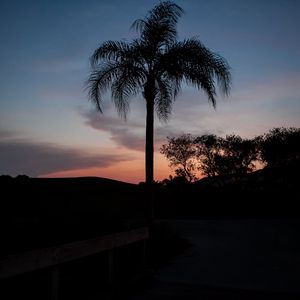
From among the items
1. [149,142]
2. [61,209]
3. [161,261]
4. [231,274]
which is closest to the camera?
[231,274]

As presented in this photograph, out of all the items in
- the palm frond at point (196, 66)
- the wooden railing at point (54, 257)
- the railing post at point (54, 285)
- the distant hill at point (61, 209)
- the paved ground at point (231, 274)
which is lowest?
the paved ground at point (231, 274)

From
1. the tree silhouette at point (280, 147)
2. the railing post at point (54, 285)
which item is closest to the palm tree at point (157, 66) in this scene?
the railing post at point (54, 285)

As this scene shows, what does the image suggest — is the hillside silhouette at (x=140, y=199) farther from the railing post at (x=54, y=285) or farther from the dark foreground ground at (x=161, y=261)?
the railing post at (x=54, y=285)

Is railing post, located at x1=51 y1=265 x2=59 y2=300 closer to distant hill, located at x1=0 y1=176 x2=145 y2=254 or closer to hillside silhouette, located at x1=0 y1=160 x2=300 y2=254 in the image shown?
distant hill, located at x1=0 y1=176 x2=145 y2=254

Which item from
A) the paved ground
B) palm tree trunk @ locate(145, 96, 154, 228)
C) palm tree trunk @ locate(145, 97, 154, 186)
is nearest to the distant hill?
palm tree trunk @ locate(145, 96, 154, 228)

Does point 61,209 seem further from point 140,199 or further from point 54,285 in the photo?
point 54,285

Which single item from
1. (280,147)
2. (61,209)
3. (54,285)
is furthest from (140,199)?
(54,285)

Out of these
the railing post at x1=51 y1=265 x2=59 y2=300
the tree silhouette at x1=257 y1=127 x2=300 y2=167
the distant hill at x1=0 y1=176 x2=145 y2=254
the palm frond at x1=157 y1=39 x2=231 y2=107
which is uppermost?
the tree silhouette at x1=257 y1=127 x2=300 y2=167

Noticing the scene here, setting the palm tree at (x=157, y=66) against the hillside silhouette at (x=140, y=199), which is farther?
the hillside silhouette at (x=140, y=199)

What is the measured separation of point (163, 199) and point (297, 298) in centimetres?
3100

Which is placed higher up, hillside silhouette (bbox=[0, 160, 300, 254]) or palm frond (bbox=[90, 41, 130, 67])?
palm frond (bbox=[90, 41, 130, 67])

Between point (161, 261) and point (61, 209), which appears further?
point (61, 209)

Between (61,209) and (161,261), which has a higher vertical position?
(61,209)

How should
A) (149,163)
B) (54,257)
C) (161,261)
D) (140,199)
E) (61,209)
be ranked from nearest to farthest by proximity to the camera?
(54,257) → (161,261) → (149,163) → (61,209) → (140,199)
